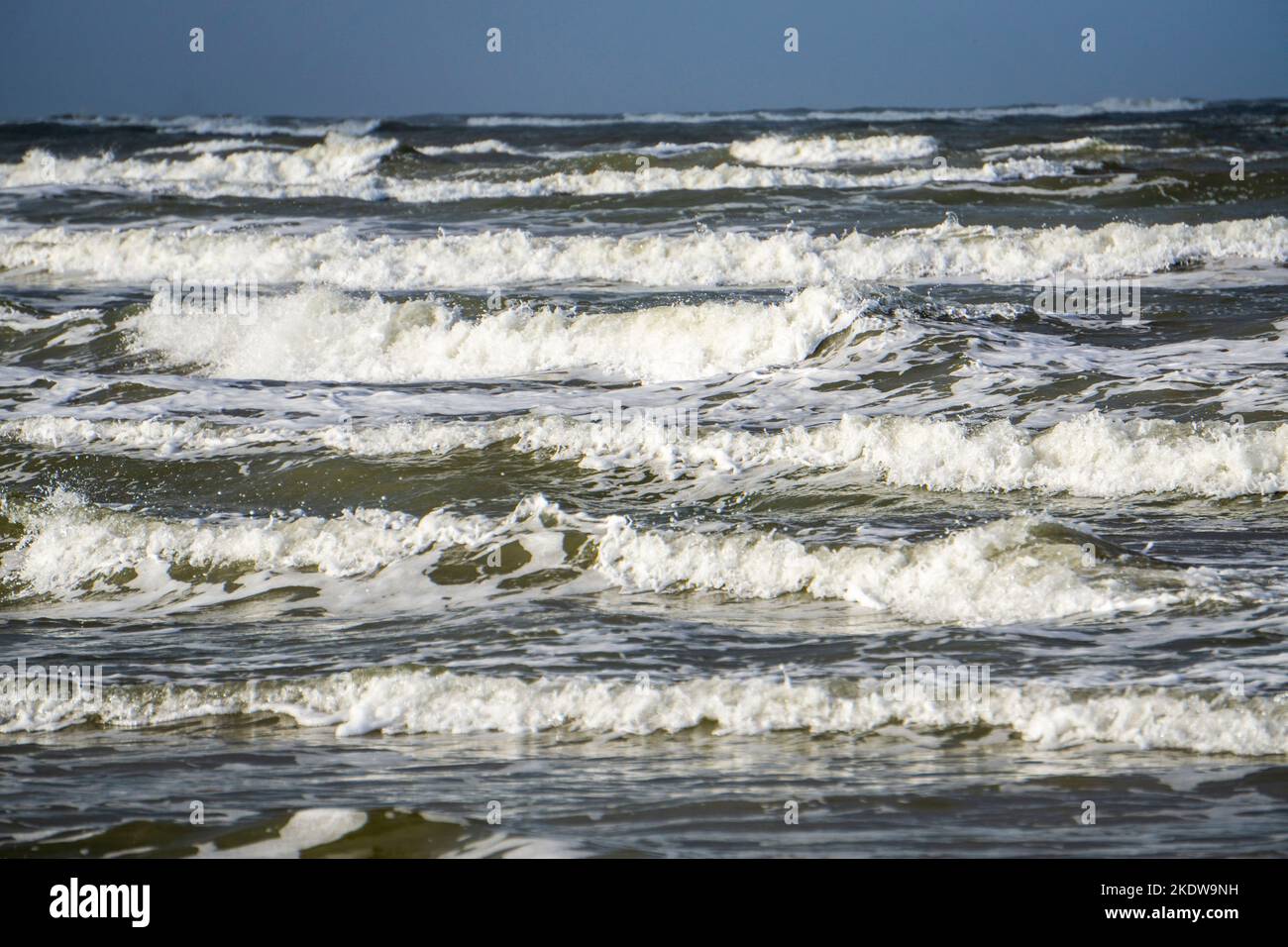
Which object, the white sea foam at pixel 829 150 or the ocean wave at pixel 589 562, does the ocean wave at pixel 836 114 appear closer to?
the white sea foam at pixel 829 150

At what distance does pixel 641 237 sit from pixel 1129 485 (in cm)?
1217

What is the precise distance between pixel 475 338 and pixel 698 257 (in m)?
5.47

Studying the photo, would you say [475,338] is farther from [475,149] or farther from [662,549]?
[475,149]

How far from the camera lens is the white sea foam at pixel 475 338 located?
42.6 ft

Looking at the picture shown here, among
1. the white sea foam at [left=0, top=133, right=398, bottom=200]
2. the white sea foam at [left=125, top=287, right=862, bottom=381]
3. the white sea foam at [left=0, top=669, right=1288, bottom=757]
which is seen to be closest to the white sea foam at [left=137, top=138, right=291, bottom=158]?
the white sea foam at [left=0, top=133, right=398, bottom=200]

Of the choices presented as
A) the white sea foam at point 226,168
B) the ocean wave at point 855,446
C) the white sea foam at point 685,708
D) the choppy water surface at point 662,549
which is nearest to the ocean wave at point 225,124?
the white sea foam at point 226,168

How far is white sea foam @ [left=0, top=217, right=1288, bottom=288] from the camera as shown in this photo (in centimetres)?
1791

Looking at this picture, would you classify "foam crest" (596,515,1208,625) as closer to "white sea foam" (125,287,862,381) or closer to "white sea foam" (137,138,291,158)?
"white sea foam" (125,287,862,381)

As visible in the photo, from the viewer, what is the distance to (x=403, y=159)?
3362 centimetres

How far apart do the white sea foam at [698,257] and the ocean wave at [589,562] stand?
33.4ft

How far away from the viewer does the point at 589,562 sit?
7.77 metres
